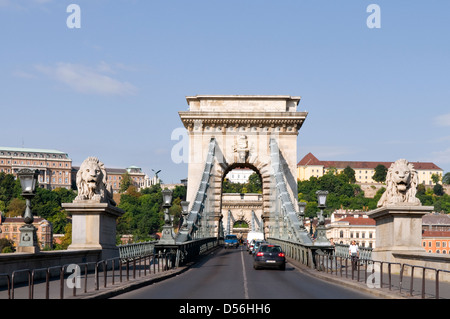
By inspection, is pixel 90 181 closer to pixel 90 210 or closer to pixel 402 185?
pixel 90 210

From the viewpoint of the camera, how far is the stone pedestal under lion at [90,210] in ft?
80.3

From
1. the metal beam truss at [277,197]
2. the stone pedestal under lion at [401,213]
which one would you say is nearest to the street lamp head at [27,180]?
the stone pedestal under lion at [401,213]

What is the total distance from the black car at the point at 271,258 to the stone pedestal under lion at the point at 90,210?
27.4 ft

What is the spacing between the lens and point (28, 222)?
66.6ft

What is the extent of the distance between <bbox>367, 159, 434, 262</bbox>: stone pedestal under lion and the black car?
718 cm

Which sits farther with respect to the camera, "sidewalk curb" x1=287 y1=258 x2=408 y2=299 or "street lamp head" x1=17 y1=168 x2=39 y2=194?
"street lamp head" x1=17 y1=168 x2=39 y2=194

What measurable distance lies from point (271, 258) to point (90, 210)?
9983 mm

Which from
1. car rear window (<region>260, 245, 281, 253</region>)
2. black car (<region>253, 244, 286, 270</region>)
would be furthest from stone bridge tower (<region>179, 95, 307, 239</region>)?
black car (<region>253, 244, 286, 270</region>)

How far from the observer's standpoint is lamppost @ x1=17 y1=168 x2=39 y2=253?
2015 centimetres

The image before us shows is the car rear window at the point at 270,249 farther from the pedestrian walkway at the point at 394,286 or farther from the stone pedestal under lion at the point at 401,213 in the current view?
the stone pedestal under lion at the point at 401,213

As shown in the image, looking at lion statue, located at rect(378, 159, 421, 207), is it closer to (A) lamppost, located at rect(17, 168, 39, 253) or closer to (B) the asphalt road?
(B) the asphalt road

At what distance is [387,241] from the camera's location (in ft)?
80.0
